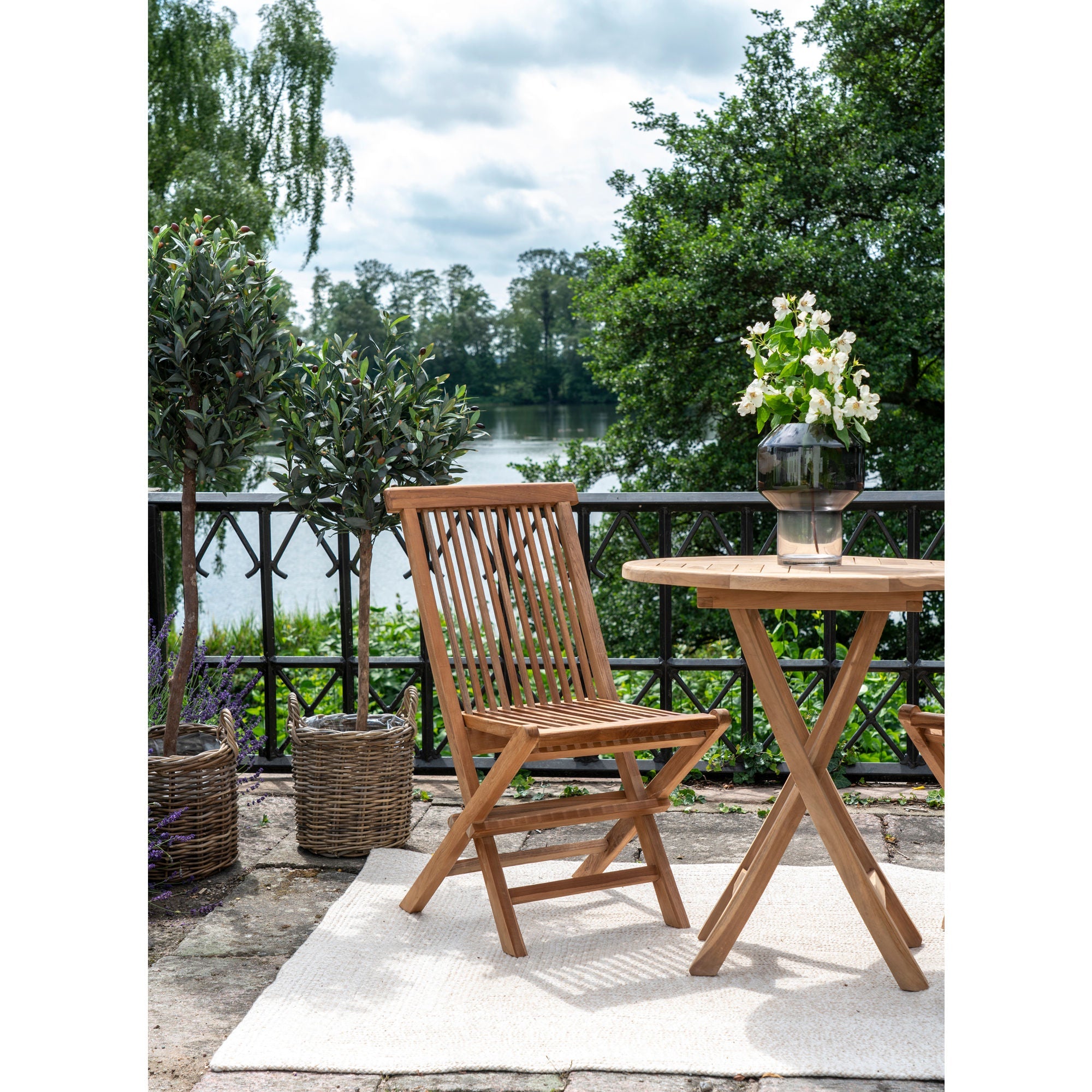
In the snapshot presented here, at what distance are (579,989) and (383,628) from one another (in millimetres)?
4454

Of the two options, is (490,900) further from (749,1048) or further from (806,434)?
(806,434)

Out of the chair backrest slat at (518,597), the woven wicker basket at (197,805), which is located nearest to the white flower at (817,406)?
the chair backrest slat at (518,597)

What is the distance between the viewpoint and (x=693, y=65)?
44.7 feet

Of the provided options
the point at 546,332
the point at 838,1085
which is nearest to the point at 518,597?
the point at 838,1085

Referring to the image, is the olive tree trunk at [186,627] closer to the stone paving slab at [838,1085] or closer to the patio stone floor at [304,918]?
the patio stone floor at [304,918]

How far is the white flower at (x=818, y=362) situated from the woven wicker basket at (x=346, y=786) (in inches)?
62.2

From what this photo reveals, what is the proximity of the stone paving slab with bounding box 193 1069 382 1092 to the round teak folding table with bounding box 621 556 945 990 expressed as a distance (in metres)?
0.79

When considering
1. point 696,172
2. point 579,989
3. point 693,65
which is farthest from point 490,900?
point 693,65

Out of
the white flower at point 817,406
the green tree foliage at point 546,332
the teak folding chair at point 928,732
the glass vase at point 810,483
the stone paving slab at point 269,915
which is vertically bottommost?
the stone paving slab at point 269,915

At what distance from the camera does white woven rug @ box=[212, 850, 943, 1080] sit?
206 centimetres

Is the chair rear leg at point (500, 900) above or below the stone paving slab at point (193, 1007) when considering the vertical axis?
above

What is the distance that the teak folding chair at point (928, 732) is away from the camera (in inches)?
91.7

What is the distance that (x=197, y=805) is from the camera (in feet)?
9.96

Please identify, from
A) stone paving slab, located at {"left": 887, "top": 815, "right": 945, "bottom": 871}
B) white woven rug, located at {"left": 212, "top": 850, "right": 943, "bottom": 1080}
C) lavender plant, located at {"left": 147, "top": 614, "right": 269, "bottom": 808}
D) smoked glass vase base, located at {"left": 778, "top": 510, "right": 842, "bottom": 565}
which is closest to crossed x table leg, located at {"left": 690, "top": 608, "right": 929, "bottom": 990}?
white woven rug, located at {"left": 212, "top": 850, "right": 943, "bottom": 1080}
